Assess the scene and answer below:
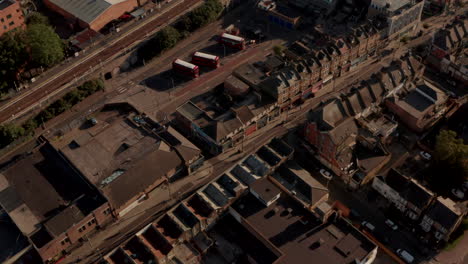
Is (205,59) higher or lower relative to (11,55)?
lower

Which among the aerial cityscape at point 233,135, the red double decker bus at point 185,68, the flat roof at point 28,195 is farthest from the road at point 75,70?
the flat roof at point 28,195

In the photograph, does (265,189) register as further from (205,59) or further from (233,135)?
(205,59)

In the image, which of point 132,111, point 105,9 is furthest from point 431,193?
point 105,9

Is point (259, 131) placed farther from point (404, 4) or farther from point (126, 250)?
point (404, 4)

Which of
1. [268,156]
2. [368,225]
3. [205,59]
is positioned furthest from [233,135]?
[368,225]

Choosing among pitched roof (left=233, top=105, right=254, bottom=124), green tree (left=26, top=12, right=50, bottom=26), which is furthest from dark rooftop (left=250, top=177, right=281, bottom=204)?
green tree (left=26, top=12, right=50, bottom=26)

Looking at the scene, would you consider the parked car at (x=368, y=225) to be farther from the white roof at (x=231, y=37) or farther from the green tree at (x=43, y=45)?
the green tree at (x=43, y=45)
